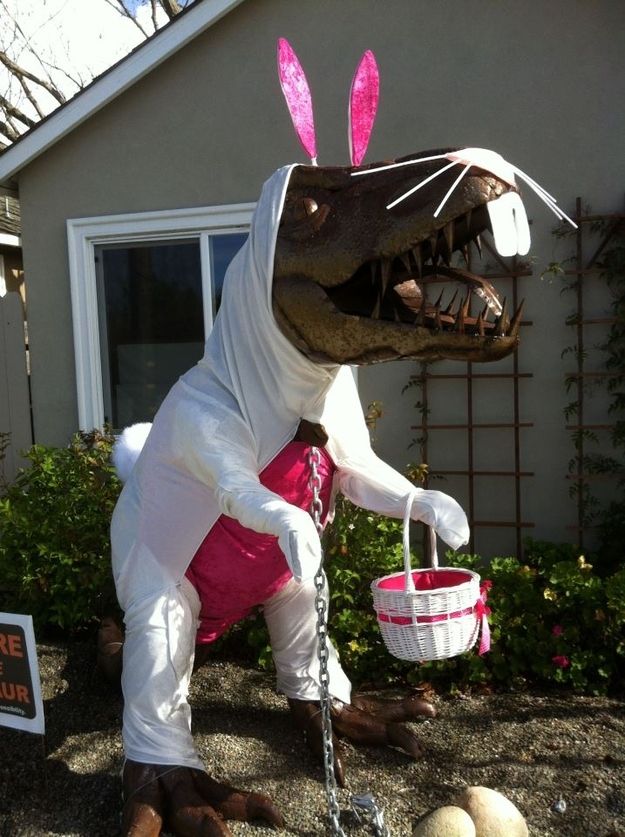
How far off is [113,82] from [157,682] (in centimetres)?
405

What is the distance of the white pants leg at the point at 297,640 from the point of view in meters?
2.60

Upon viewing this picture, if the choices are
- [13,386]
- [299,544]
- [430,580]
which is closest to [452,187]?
[299,544]

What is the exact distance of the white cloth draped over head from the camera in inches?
81.8

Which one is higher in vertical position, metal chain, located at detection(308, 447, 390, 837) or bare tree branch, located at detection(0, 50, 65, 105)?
bare tree branch, located at detection(0, 50, 65, 105)

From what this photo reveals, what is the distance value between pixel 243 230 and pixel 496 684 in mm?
3163

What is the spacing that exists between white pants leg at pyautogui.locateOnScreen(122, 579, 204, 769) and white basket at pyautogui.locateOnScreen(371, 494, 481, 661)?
0.61m

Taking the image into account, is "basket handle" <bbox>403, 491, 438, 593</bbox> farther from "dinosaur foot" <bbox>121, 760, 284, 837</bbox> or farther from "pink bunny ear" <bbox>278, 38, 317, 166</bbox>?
"pink bunny ear" <bbox>278, 38, 317, 166</bbox>

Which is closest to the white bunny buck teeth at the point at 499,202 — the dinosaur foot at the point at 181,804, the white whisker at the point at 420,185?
the white whisker at the point at 420,185

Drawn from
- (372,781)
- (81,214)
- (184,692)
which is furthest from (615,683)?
(81,214)

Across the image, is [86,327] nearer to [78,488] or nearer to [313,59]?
[78,488]

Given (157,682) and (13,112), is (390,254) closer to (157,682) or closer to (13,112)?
(157,682)

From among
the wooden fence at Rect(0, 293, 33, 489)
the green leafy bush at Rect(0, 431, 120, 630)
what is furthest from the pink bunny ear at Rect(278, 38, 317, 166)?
the wooden fence at Rect(0, 293, 33, 489)

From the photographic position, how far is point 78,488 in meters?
4.19

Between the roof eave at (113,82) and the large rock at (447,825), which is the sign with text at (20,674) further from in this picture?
the roof eave at (113,82)
